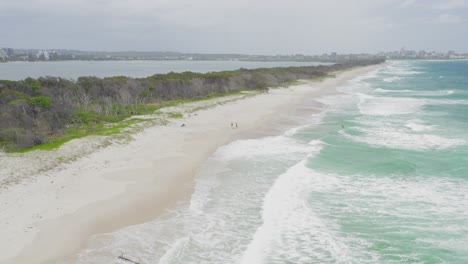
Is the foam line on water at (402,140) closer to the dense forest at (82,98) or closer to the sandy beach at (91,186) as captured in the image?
the sandy beach at (91,186)

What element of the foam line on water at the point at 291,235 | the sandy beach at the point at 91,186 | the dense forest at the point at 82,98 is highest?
the dense forest at the point at 82,98

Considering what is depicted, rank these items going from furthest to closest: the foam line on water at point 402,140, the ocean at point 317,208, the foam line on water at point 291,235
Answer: the foam line on water at point 402,140
the ocean at point 317,208
the foam line on water at point 291,235

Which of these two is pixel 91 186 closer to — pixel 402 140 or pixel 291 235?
pixel 291 235

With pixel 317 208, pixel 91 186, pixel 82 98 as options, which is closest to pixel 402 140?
pixel 317 208

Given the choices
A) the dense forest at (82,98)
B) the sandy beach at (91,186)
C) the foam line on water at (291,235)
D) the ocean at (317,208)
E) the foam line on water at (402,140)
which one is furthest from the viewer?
the dense forest at (82,98)

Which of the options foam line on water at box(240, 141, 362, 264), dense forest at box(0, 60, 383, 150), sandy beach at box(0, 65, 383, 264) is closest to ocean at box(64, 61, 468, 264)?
foam line on water at box(240, 141, 362, 264)

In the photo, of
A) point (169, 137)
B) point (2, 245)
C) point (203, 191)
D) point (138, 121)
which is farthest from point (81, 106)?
point (2, 245)

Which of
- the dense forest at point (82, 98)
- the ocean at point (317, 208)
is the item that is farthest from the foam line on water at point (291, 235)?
the dense forest at point (82, 98)

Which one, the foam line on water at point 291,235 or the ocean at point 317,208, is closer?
the foam line on water at point 291,235
